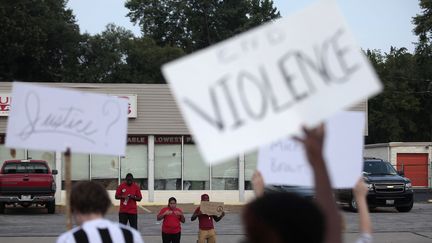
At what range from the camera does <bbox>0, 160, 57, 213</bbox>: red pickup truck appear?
23.8 m

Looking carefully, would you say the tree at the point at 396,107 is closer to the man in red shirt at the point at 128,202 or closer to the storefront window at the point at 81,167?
the storefront window at the point at 81,167

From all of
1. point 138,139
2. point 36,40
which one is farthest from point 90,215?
point 36,40

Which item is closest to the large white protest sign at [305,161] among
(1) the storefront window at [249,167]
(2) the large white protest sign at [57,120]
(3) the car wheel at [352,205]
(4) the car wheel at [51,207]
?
(2) the large white protest sign at [57,120]

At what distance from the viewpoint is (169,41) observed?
74.5 m

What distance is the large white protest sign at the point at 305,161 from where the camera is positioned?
4.14 metres

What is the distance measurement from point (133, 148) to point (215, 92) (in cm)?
2706

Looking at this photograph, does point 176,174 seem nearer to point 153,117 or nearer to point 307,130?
point 153,117

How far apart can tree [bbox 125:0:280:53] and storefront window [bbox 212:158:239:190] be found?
141ft

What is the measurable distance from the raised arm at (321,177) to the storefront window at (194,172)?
2710cm

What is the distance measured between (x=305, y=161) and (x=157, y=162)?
2603 cm

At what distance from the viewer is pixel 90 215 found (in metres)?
4.23

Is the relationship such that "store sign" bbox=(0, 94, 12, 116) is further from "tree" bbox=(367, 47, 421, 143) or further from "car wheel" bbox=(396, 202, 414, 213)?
"tree" bbox=(367, 47, 421, 143)

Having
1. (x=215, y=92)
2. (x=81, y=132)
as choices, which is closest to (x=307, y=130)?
→ (x=215, y=92)

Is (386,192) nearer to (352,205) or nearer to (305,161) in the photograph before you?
(352,205)
